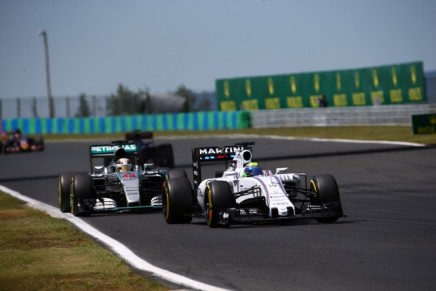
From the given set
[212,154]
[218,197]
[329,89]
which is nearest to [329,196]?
[218,197]

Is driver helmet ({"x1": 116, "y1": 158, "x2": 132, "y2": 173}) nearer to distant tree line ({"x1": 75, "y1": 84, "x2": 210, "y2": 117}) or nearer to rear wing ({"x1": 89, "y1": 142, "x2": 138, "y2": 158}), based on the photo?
rear wing ({"x1": 89, "y1": 142, "x2": 138, "y2": 158})

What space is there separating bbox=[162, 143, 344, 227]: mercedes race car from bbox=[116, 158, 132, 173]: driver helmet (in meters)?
3.03

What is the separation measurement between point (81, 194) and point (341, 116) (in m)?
39.6

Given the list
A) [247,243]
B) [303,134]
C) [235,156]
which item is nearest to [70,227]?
[235,156]

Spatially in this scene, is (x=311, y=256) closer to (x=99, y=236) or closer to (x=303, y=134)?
(x=99, y=236)

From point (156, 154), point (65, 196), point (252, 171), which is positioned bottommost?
point (65, 196)

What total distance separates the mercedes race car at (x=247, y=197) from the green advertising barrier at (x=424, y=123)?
2546 centimetres

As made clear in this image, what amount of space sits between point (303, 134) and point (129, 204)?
3570 centimetres

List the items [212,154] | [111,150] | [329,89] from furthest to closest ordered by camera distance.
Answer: [329,89]
[111,150]
[212,154]

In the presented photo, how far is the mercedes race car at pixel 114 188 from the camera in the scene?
754 inches

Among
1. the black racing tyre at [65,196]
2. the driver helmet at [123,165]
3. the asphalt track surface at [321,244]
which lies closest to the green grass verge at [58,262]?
the asphalt track surface at [321,244]

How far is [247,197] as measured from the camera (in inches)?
627

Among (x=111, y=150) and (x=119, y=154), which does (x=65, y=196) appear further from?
(x=111, y=150)

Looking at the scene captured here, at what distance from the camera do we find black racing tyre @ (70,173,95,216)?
1908 cm
